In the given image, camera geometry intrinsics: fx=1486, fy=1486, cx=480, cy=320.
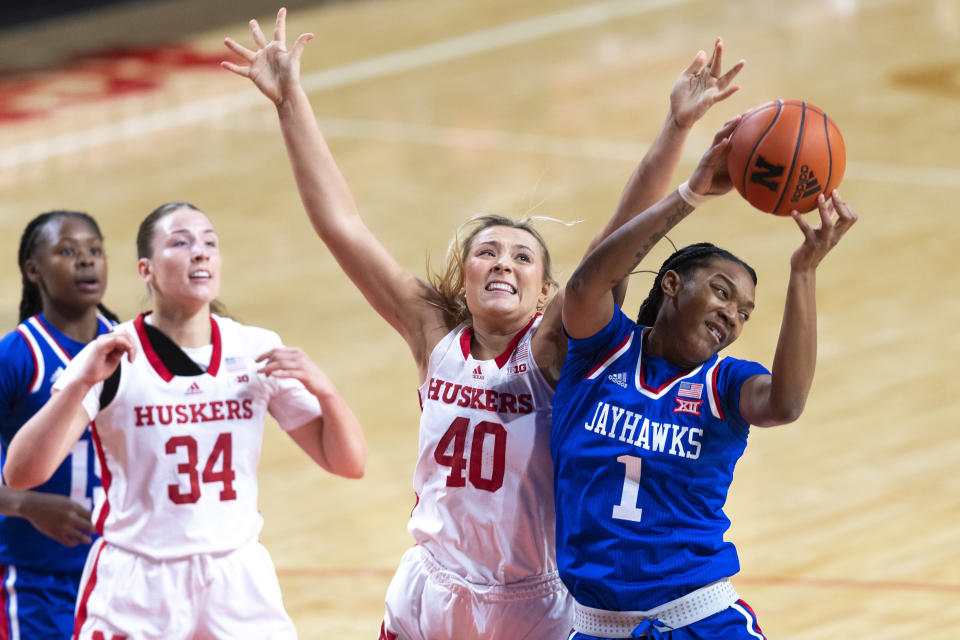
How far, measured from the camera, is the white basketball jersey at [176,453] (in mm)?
4191

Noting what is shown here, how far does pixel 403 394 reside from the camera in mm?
9023

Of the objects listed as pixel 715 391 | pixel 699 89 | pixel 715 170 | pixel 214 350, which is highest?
pixel 699 89

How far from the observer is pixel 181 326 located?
4375 mm

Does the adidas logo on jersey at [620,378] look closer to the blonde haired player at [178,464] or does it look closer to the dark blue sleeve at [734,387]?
the dark blue sleeve at [734,387]

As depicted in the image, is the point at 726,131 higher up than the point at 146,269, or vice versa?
the point at 726,131

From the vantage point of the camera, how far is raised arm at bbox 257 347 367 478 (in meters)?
4.07

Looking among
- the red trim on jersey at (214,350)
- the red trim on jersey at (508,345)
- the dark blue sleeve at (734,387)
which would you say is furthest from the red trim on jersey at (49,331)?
the dark blue sleeve at (734,387)

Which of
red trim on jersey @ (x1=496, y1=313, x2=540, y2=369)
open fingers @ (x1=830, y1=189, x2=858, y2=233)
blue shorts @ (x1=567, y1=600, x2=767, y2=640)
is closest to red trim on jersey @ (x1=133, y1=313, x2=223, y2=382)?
red trim on jersey @ (x1=496, y1=313, x2=540, y2=369)

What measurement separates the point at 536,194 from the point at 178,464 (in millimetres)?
8087

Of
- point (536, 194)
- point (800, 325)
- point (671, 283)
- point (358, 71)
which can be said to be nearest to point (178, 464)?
point (671, 283)

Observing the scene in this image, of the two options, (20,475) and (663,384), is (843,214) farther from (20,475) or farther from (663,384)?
(20,475)

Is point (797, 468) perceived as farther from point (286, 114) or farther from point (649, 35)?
point (649, 35)

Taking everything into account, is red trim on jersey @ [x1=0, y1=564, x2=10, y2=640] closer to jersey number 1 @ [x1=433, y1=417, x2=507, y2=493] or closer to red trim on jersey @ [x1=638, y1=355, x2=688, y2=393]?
jersey number 1 @ [x1=433, y1=417, x2=507, y2=493]

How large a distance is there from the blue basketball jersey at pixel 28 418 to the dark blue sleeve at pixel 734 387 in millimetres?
2169
